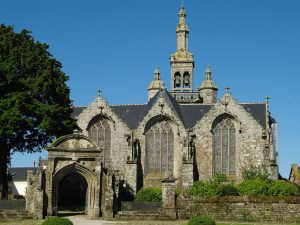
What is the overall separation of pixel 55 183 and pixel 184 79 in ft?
118

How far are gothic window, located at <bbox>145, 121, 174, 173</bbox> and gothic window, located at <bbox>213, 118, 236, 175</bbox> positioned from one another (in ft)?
12.8

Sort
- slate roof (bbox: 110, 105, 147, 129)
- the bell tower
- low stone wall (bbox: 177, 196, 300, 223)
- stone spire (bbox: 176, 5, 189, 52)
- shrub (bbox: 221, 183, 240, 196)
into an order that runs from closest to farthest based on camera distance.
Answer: low stone wall (bbox: 177, 196, 300, 223) → shrub (bbox: 221, 183, 240, 196) → slate roof (bbox: 110, 105, 147, 129) → the bell tower → stone spire (bbox: 176, 5, 189, 52)

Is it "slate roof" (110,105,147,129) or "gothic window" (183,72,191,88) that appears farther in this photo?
"gothic window" (183,72,191,88)

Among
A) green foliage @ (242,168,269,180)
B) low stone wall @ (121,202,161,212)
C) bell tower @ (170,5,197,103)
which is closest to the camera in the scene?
low stone wall @ (121,202,161,212)

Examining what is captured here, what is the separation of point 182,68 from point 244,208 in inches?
1447

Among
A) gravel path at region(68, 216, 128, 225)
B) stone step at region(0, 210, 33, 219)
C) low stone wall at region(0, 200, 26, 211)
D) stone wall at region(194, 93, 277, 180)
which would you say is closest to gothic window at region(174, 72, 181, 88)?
stone wall at region(194, 93, 277, 180)

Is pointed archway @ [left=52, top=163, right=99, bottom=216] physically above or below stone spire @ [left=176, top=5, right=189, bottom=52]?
below

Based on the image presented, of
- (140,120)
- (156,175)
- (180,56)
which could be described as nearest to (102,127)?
(140,120)

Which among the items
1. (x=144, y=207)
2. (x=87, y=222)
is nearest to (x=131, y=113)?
(x=144, y=207)

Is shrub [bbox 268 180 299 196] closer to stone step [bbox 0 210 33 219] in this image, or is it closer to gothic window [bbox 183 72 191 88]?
stone step [bbox 0 210 33 219]

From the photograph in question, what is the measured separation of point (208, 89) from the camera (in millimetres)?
70750

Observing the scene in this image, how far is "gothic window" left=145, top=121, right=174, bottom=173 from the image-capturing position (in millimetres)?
50375

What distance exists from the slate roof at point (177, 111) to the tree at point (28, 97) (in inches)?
523

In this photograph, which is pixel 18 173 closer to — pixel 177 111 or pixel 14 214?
pixel 177 111
